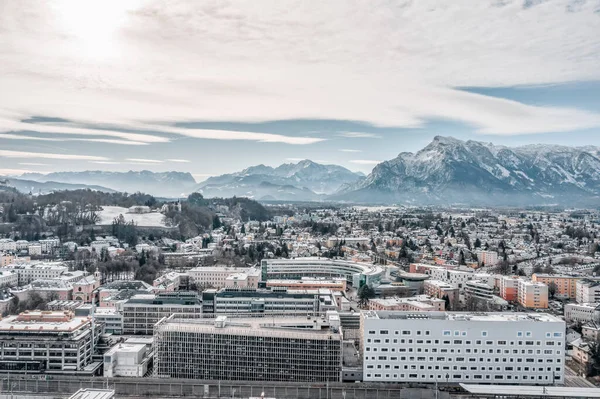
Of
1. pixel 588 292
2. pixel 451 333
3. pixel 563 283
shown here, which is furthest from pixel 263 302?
pixel 563 283

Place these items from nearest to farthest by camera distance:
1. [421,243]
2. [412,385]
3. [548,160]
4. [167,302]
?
[412,385] → [167,302] → [421,243] → [548,160]

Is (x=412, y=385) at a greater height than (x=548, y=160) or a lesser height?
lesser

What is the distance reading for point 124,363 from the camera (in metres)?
15.7

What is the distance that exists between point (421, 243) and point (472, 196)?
335 ft

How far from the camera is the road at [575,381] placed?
15349 mm

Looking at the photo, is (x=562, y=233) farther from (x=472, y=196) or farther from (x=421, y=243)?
(x=472, y=196)

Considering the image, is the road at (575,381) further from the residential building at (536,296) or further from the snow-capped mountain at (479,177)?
the snow-capped mountain at (479,177)

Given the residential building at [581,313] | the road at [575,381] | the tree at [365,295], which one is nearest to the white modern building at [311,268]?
the tree at [365,295]

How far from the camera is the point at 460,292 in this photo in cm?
2700

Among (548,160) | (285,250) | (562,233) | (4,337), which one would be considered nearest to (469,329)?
(4,337)

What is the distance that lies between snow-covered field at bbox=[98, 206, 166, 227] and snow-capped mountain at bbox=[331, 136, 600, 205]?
9103 centimetres

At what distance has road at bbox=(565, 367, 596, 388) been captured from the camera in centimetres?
1535

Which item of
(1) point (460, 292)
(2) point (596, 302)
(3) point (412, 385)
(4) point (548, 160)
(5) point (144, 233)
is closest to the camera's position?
(3) point (412, 385)

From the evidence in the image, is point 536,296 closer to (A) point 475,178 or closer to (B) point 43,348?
(B) point 43,348
